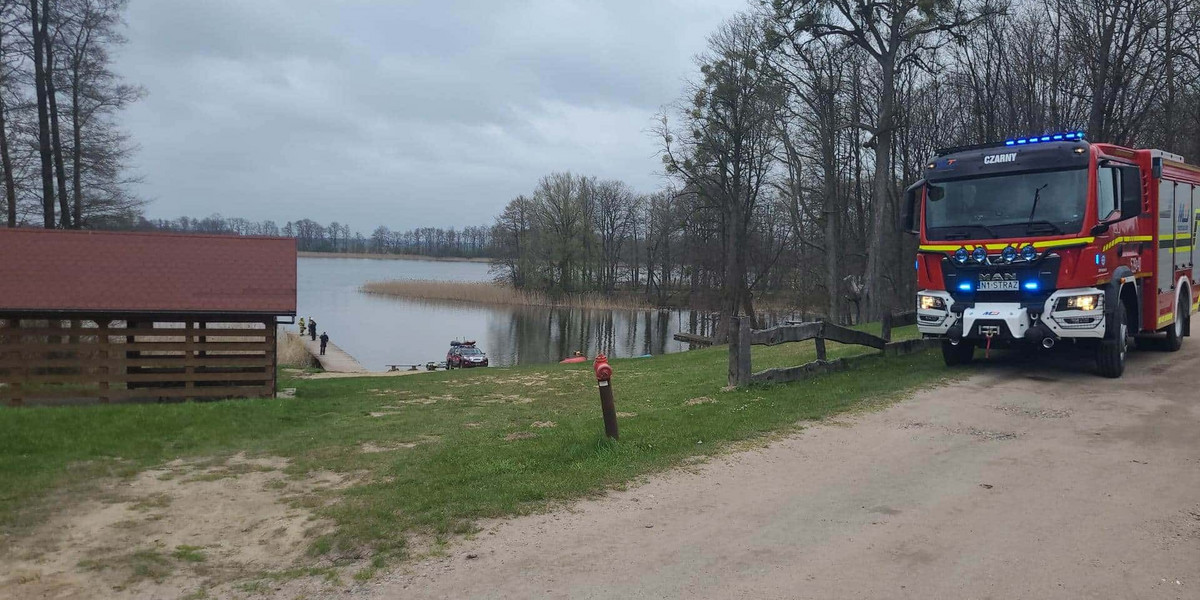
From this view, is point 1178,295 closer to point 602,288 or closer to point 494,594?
point 494,594

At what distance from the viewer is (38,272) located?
14.3m

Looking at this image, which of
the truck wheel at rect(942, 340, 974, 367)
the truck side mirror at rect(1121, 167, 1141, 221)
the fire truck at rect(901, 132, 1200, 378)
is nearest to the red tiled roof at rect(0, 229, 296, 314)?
the fire truck at rect(901, 132, 1200, 378)

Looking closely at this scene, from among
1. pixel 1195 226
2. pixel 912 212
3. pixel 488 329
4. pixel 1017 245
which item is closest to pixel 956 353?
pixel 912 212

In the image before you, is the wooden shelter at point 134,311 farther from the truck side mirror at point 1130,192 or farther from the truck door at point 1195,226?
the truck door at point 1195,226

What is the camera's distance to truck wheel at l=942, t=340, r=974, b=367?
43.6ft

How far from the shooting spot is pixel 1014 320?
11312 mm

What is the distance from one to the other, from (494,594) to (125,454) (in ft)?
19.3

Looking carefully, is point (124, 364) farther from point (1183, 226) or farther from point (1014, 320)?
point (1183, 226)

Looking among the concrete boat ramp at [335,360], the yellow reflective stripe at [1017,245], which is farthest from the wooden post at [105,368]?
the concrete boat ramp at [335,360]

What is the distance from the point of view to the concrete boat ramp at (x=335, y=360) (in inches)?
1320

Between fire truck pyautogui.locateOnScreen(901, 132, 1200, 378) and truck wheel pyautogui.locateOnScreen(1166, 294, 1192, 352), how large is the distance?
1704mm

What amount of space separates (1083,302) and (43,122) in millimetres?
26602

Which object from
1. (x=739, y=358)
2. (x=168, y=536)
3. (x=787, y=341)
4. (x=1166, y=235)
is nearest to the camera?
(x=168, y=536)

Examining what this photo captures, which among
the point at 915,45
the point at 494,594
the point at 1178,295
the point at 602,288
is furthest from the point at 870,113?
the point at 602,288
